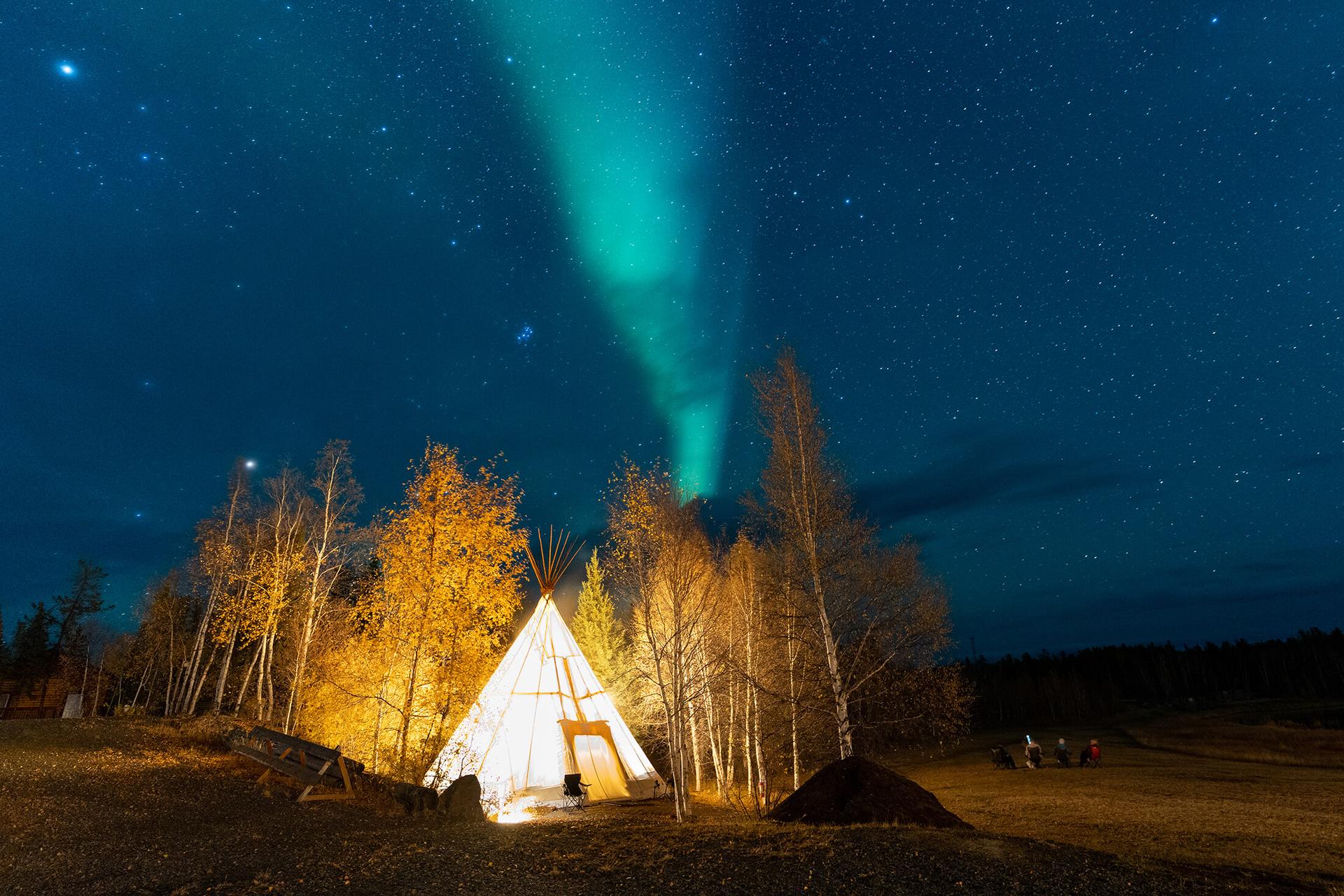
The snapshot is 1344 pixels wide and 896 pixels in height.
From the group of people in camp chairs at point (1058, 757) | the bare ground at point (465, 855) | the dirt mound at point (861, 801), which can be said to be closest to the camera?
the bare ground at point (465, 855)

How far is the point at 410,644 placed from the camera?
13570 mm

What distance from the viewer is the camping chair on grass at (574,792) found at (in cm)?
1500

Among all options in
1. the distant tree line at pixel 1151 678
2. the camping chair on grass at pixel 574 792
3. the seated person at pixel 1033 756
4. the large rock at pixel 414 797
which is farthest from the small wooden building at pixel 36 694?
the distant tree line at pixel 1151 678

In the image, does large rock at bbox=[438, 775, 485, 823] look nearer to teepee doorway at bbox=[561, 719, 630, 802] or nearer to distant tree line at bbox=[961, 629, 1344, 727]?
teepee doorway at bbox=[561, 719, 630, 802]

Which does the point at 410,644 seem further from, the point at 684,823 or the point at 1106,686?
the point at 1106,686

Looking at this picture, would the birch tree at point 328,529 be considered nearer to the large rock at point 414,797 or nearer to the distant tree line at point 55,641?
the large rock at point 414,797

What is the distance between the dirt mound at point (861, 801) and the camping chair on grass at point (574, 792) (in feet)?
17.0

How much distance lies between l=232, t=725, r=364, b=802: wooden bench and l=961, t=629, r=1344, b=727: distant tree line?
225 ft

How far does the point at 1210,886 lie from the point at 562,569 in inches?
616

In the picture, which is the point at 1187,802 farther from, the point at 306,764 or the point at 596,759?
the point at 306,764

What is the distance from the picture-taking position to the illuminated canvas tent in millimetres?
15797

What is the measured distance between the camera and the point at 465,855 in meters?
8.04

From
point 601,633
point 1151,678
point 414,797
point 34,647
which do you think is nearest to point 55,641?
point 34,647

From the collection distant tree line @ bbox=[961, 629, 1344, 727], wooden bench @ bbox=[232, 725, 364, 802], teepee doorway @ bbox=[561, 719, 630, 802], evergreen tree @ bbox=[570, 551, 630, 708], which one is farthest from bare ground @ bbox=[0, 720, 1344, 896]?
distant tree line @ bbox=[961, 629, 1344, 727]
